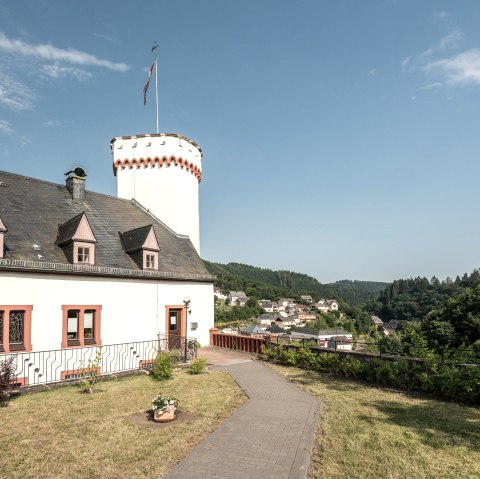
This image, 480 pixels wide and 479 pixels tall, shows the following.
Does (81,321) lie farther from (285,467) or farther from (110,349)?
(285,467)

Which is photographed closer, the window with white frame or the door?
the window with white frame

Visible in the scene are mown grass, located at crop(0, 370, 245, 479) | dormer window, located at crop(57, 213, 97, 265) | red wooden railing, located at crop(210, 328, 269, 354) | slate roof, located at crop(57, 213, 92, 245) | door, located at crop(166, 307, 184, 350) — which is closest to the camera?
mown grass, located at crop(0, 370, 245, 479)

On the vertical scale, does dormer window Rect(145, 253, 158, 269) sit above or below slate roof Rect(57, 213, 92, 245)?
below

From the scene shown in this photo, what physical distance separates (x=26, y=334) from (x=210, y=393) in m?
7.87

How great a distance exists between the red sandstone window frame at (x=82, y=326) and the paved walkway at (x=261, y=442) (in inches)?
305

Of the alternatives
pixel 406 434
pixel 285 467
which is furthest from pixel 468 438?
pixel 285 467

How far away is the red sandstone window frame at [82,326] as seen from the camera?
16219 millimetres

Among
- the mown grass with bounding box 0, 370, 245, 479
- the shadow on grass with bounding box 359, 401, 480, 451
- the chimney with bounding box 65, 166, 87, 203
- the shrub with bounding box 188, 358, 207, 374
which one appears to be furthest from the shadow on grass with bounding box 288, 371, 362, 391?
the chimney with bounding box 65, 166, 87, 203

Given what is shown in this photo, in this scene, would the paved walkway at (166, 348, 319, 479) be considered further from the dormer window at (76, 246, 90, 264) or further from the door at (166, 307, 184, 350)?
the dormer window at (76, 246, 90, 264)

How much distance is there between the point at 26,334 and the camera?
15.0 meters

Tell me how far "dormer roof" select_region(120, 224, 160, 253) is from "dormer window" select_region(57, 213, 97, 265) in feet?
8.71

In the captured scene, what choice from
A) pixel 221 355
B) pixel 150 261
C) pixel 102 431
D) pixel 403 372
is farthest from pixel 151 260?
pixel 403 372

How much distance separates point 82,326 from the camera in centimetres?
1684

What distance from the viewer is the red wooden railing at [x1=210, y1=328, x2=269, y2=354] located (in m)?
20.5
